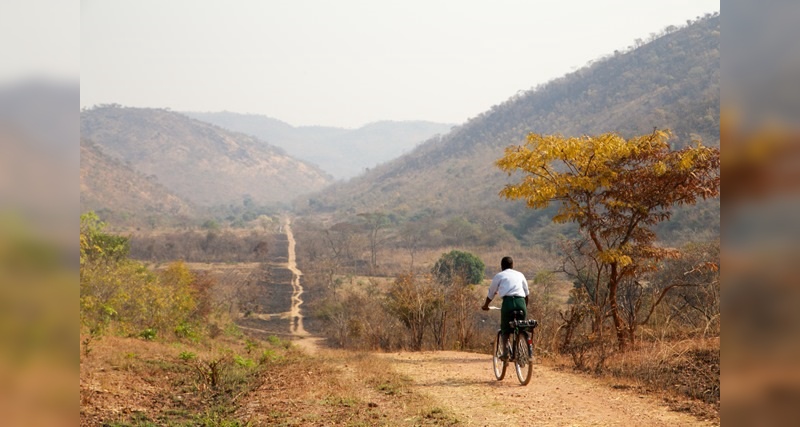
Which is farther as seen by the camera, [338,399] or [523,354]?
[523,354]

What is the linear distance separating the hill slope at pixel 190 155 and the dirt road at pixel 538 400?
334 feet

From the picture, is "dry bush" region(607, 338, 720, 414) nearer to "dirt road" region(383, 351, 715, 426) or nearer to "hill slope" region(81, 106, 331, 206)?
"dirt road" region(383, 351, 715, 426)

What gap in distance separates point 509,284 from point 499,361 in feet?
4.39

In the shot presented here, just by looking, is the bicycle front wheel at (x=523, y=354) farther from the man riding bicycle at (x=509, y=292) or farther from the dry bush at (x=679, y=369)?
the dry bush at (x=679, y=369)

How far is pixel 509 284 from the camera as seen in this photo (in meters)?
7.50

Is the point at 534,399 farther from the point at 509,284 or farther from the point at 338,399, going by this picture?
the point at 338,399

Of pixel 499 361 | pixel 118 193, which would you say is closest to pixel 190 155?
pixel 118 193

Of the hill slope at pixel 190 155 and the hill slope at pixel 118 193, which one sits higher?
the hill slope at pixel 190 155

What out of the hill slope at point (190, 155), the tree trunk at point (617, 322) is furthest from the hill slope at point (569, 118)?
the tree trunk at point (617, 322)

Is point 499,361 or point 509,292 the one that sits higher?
point 509,292

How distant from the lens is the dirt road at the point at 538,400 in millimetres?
6266

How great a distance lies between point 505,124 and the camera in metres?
86.8

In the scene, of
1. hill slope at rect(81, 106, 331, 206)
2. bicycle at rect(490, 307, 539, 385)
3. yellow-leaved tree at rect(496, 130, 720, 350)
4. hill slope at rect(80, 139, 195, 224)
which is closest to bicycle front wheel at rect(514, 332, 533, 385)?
bicycle at rect(490, 307, 539, 385)

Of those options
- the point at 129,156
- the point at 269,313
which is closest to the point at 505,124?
the point at 269,313
